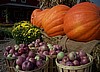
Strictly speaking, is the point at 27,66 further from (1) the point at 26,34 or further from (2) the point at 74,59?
(1) the point at 26,34

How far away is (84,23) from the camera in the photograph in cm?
443

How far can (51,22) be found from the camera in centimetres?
547

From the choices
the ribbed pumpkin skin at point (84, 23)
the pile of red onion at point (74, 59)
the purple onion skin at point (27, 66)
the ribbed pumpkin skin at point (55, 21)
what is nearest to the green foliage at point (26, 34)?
the ribbed pumpkin skin at point (55, 21)

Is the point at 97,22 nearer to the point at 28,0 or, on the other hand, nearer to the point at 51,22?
the point at 51,22

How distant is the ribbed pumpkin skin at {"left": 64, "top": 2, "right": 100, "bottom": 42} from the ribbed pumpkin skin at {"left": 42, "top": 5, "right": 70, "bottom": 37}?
25.3 inches

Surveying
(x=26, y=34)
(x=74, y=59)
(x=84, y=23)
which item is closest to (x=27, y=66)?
(x=74, y=59)

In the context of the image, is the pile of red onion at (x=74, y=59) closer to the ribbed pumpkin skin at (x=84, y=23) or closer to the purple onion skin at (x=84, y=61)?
the purple onion skin at (x=84, y=61)

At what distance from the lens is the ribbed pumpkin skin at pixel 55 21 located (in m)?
5.32

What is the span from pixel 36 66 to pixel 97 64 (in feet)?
3.25

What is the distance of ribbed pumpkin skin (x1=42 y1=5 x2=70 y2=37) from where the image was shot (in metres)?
5.32

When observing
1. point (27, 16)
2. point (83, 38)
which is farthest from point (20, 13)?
point (83, 38)

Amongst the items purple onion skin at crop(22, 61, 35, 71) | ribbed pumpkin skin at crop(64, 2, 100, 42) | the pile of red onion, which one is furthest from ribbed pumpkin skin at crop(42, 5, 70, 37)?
purple onion skin at crop(22, 61, 35, 71)

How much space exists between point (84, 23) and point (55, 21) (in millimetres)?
1063

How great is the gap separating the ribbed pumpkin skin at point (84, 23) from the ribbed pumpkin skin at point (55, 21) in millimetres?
642
